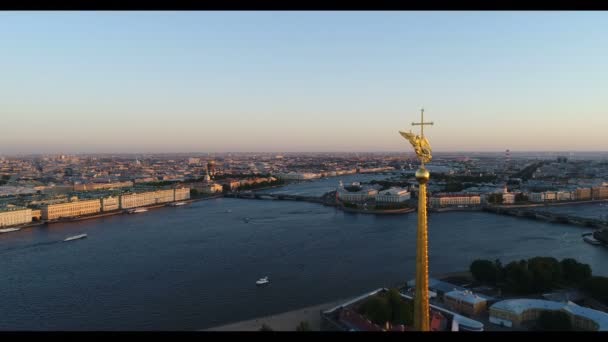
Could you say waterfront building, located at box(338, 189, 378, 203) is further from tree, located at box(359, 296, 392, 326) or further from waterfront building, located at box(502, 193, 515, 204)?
tree, located at box(359, 296, 392, 326)

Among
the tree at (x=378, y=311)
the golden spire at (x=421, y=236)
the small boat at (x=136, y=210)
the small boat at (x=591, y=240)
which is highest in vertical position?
the golden spire at (x=421, y=236)

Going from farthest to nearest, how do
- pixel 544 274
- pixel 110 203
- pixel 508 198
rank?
pixel 508 198 < pixel 110 203 < pixel 544 274

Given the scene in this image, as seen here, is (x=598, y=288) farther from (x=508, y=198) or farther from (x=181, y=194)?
(x=181, y=194)

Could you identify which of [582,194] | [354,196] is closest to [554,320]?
[354,196]

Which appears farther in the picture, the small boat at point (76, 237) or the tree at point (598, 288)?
the small boat at point (76, 237)

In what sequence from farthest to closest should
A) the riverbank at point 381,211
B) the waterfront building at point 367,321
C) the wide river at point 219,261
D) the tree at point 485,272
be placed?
the riverbank at point 381,211 < the tree at point 485,272 < the wide river at point 219,261 < the waterfront building at point 367,321

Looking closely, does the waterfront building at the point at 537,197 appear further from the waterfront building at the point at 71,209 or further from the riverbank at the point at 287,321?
the waterfront building at the point at 71,209

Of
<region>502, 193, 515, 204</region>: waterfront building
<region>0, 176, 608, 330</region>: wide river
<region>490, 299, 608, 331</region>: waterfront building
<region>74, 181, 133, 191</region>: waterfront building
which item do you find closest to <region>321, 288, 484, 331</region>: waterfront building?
<region>490, 299, 608, 331</region>: waterfront building

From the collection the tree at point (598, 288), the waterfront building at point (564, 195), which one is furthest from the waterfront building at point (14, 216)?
the waterfront building at point (564, 195)
